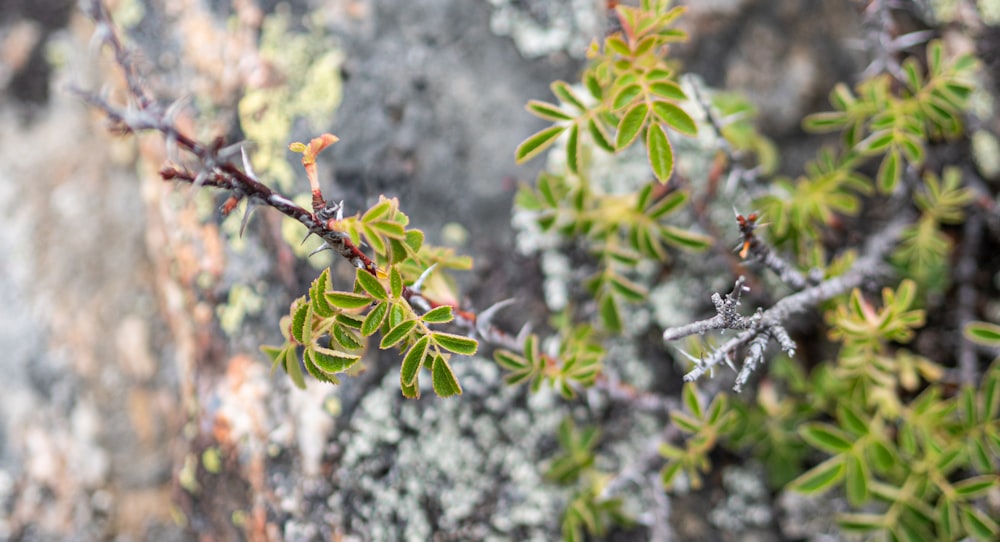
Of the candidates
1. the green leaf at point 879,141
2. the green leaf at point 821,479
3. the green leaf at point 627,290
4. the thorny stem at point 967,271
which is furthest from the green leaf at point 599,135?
the thorny stem at point 967,271

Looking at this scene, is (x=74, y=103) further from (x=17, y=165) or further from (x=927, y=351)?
(x=927, y=351)

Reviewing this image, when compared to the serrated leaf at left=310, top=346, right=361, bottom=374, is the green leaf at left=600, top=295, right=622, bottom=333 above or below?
below

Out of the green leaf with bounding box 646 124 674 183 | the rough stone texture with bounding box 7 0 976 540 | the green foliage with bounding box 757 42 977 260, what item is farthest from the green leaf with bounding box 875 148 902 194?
the green leaf with bounding box 646 124 674 183

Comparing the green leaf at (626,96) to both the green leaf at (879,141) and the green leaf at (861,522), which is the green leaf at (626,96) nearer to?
the green leaf at (879,141)

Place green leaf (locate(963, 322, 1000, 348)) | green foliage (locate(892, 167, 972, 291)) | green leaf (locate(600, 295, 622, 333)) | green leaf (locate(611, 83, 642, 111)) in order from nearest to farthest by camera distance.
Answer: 1. green leaf (locate(611, 83, 642, 111))
2. green leaf (locate(963, 322, 1000, 348))
3. green leaf (locate(600, 295, 622, 333))
4. green foliage (locate(892, 167, 972, 291))

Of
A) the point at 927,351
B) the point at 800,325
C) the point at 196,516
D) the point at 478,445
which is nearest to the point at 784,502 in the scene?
the point at 800,325

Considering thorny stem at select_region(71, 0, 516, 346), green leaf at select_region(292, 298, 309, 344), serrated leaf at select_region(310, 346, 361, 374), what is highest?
thorny stem at select_region(71, 0, 516, 346)

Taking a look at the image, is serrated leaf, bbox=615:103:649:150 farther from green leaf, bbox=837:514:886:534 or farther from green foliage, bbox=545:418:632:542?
green leaf, bbox=837:514:886:534

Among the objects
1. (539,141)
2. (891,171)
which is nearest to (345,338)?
(539,141)
